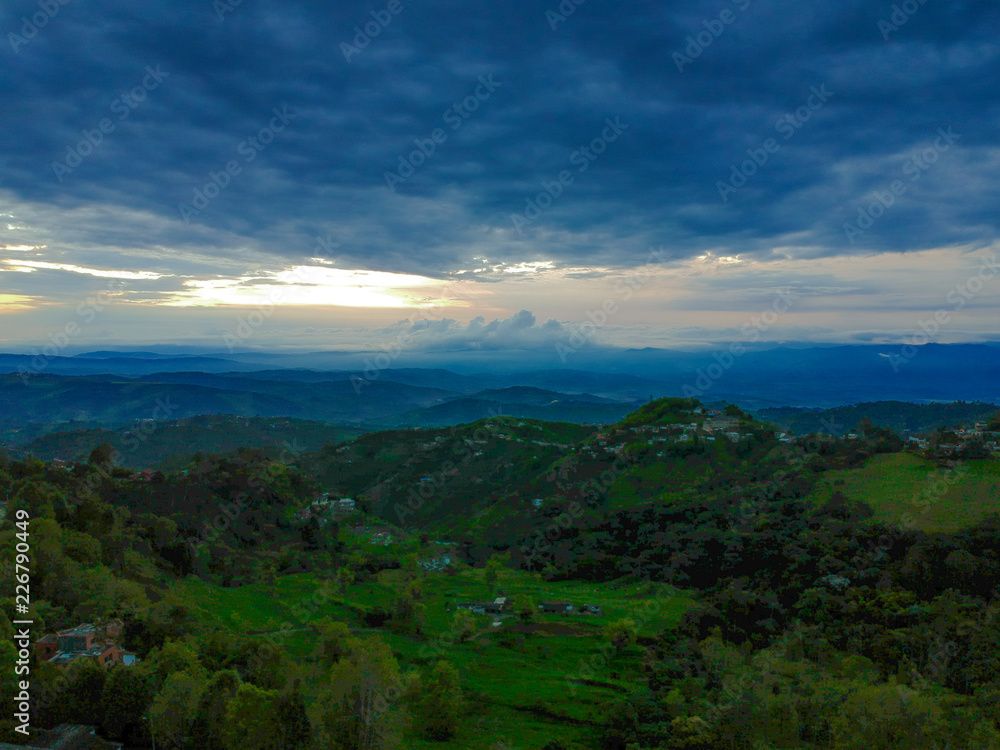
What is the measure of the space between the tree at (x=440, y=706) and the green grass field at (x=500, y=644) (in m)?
0.64

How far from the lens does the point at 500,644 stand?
39.9 metres

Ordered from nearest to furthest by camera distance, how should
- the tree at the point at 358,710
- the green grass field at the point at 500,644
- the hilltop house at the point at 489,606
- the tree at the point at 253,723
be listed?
the tree at the point at 253,723 < the tree at the point at 358,710 < the green grass field at the point at 500,644 < the hilltop house at the point at 489,606

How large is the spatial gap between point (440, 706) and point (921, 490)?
50.9 meters

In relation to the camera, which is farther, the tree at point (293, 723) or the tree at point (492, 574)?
the tree at point (492, 574)

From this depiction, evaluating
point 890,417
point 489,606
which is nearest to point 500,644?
point 489,606

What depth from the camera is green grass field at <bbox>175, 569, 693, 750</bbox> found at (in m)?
29.7

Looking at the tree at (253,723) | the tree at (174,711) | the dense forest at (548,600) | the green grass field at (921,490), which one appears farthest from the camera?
the green grass field at (921,490)

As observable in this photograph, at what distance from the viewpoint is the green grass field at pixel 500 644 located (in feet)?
97.4

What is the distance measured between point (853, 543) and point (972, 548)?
294 inches

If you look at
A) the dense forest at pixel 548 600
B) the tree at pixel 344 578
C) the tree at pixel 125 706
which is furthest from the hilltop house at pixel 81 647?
the tree at pixel 344 578

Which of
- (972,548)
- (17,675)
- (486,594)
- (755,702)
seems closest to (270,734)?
(17,675)

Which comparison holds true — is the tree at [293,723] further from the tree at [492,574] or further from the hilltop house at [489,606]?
the tree at [492,574]

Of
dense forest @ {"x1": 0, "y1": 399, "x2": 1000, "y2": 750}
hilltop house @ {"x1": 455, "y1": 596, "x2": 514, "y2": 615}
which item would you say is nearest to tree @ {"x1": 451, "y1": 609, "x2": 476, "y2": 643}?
dense forest @ {"x1": 0, "y1": 399, "x2": 1000, "y2": 750}

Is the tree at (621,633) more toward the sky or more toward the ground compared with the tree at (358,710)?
more toward the ground
